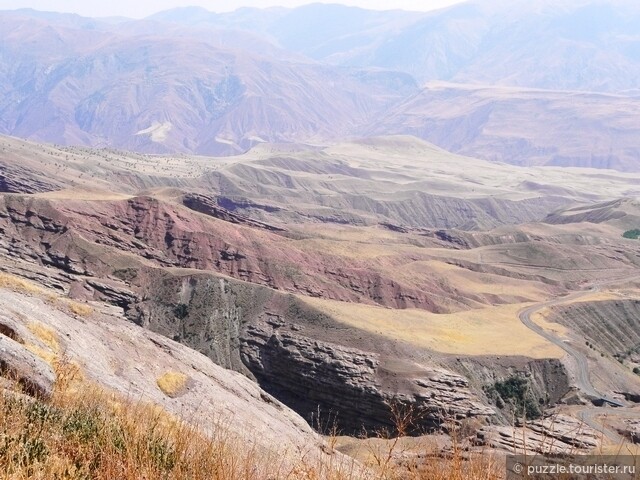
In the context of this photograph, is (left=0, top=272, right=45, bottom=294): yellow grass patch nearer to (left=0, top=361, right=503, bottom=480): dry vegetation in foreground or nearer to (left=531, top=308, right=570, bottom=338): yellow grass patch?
(left=0, top=361, right=503, bottom=480): dry vegetation in foreground

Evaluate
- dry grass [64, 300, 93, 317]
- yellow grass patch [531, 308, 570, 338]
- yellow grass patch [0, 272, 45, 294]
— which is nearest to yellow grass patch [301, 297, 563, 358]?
yellow grass patch [531, 308, 570, 338]

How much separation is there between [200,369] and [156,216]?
68.9m

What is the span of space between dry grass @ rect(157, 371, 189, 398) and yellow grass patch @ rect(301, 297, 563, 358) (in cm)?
4051

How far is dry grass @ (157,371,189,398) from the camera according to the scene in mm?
26856

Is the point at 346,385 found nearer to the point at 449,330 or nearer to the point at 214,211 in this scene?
the point at 449,330

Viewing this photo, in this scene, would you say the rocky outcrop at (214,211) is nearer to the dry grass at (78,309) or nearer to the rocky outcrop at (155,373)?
the rocky outcrop at (155,373)

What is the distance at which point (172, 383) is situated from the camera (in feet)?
91.1

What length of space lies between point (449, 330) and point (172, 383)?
5452 centimetres

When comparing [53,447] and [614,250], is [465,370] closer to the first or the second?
[53,447]

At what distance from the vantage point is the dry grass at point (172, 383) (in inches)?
1057

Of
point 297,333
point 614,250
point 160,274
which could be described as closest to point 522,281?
point 614,250

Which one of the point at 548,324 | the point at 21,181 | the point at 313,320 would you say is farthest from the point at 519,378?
the point at 21,181

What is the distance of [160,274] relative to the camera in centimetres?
7831

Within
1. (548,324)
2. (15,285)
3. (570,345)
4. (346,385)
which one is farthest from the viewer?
(548,324)
